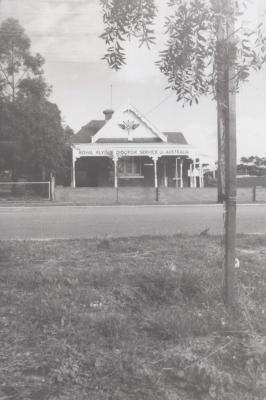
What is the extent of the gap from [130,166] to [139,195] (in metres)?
6.53

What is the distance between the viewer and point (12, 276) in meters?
5.40

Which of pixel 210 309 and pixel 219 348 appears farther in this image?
pixel 210 309

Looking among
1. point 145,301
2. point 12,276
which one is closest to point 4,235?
point 12,276

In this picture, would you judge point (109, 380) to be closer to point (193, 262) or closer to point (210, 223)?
point (193, 262)

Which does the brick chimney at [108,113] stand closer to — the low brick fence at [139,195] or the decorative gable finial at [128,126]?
the decorative gable finial at [128,126]

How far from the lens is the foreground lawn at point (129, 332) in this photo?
3.10 metres

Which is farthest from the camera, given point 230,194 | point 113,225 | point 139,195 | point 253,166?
point 253,166

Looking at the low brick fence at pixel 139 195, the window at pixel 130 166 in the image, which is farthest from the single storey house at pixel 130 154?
the low brick fence at pixel 139 195

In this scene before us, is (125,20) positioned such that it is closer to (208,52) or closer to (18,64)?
(208,52)

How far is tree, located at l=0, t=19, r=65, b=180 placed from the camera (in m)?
25.5

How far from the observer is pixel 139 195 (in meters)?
24.8

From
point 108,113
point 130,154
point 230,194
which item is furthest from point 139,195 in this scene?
point 230,194

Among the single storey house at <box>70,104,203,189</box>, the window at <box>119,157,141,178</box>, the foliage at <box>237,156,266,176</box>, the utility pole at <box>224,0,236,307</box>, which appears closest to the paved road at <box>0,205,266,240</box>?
the utility pole at <box>224,0,236,307</box>

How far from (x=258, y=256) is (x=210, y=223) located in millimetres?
5370
